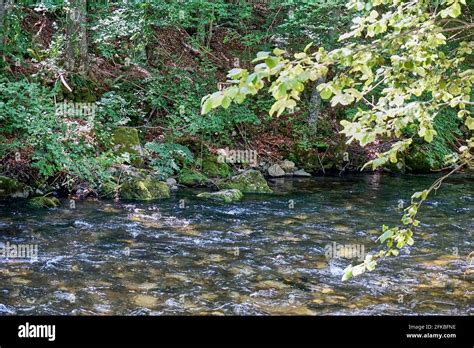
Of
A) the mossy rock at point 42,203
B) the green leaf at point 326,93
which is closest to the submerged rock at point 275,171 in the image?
the mossy rock at point 42,203

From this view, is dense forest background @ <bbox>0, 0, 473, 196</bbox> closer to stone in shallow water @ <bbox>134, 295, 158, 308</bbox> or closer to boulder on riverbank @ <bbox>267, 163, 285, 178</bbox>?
boulder on riverbank @ <bbox>267, 163, 285, 178</bbox>

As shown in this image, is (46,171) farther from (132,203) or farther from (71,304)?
(71,304)

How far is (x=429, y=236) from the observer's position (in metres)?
8.91

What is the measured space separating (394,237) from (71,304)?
387cm

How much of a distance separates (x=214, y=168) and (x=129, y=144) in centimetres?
236

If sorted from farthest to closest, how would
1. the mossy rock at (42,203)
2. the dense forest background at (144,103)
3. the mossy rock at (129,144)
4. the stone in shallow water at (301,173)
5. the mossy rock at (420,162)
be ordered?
the mossy rock at (420,162)
the stone in shallow water at (301,173)
the mossy rock at (129,144)
the dense forest background at (144,103)
the mossy rock at (42,203)

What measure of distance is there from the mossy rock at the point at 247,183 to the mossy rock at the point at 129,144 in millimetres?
2180

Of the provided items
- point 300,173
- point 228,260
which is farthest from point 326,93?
point 300,173

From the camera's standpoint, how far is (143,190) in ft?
37.2

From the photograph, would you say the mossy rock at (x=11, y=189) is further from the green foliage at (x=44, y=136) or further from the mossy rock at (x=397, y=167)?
the mossy rock at (x=397, y=167)

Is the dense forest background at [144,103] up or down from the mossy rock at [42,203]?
up

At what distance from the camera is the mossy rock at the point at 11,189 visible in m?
10.4
